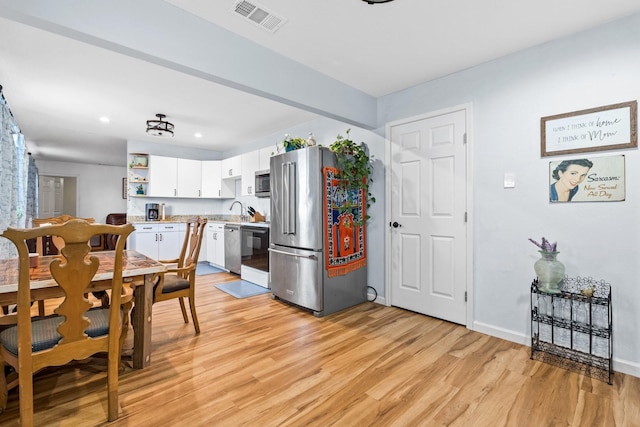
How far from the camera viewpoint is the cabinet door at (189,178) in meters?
6.00

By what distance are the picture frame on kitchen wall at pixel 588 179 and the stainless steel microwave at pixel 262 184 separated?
3574mm

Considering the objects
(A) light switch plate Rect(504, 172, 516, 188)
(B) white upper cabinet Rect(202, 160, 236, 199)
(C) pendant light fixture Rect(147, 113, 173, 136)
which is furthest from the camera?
(B) white upper cabinet Rect(202, 160, 236, 199)

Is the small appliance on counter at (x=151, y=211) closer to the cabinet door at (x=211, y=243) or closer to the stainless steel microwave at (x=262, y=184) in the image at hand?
the cabinet door at (x=211, y=243)

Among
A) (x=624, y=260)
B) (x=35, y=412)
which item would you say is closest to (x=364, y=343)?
(x=624, y=260)

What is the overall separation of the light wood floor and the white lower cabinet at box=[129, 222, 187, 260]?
10.2ft

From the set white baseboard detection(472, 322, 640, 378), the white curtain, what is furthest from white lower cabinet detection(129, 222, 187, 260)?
white baseboard detection(472, 322, 640, 378)

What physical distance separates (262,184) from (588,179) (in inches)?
155

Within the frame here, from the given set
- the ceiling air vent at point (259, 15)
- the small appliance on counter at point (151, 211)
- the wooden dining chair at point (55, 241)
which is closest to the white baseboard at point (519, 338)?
the ceiling air vent at point (259, 15)

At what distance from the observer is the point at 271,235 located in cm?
374

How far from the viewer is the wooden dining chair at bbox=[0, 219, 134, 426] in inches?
53.6

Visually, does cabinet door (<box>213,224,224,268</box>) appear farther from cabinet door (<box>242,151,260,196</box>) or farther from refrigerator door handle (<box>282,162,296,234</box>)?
refrigerator door handle (<box>282,162,296,234</box>)

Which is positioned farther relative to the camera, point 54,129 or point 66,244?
point 54,129

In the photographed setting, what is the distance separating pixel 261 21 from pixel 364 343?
8.64ft

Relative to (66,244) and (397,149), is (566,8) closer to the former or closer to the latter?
(397,149)
